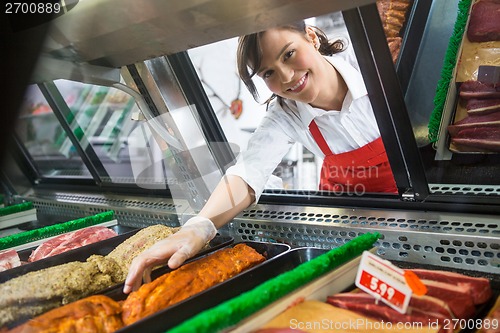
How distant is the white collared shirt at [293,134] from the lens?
6.19 ft

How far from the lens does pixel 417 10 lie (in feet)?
7.18

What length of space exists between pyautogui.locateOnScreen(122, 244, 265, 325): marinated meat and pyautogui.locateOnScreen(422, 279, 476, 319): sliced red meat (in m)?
0.60

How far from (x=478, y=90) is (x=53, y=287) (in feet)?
5.59

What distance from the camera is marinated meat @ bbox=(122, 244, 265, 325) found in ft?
3.99

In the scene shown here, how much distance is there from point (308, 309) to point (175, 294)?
1.27 feet

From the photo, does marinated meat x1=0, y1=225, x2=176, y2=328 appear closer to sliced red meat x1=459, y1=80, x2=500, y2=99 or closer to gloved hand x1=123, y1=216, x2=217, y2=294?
gloved hand x1=123, y1=216, x2=217, y2=294

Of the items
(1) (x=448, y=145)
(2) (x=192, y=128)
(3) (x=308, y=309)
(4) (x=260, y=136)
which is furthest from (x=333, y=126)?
(3) (x=308, y=309)

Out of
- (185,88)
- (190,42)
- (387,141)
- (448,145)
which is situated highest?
(190,42)

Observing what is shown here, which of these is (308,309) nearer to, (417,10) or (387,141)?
(387,141)

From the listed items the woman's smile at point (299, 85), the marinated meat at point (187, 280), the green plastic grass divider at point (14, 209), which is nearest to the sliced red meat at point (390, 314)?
the marinated meat at point (187, 280)

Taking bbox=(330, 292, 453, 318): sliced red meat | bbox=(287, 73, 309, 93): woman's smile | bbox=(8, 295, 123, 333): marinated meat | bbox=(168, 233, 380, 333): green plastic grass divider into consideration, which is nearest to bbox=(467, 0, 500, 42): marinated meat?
bbox=(287, 73, 309, 93): woman's smile

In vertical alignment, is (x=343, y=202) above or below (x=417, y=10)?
below

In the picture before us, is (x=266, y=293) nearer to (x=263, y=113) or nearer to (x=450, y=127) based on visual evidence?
(x=263, y=113)

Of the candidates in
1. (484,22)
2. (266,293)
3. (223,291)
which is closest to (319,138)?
(484,22)
